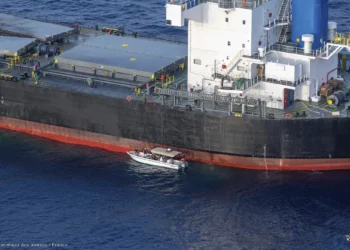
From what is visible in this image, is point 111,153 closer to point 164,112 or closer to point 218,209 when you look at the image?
point 164,112

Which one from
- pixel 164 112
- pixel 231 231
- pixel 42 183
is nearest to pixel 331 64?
pixel 164 112

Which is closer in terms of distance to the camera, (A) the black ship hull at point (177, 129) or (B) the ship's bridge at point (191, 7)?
(A) the black ship hull at point (177, 129)

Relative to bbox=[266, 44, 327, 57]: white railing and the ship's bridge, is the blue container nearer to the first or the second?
bbox=[266, 44, 327, 57]: white railing

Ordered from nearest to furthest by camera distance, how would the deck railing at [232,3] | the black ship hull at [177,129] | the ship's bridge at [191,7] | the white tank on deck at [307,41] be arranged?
the black ship hull at [177,129] < the white tank on deck at [307,41] < the deck railing at [232,3] < the ship's bridge at [191,7]

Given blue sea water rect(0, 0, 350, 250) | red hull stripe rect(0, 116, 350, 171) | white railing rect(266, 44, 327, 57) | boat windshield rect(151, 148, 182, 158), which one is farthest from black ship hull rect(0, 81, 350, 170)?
white railing rect(266, 44, 327, 57)

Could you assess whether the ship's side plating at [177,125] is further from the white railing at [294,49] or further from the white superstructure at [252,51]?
the white railing at [294,49]

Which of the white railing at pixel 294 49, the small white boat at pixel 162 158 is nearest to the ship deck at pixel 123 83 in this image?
the small white boat at pixel 162 158

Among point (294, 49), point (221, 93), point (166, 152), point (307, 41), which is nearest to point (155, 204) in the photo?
point (166, 152)
